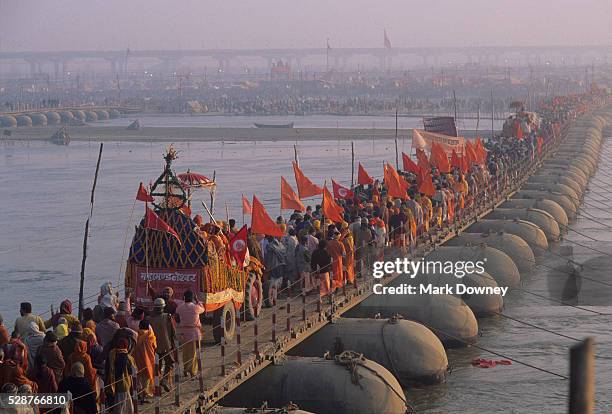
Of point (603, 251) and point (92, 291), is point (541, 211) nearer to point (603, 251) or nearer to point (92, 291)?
point (603, 251)

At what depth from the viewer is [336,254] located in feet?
63.4

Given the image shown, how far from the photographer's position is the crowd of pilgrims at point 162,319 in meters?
11.3

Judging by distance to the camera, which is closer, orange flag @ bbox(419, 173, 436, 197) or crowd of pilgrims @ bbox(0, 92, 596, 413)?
crowd of pilgrims @ bbox(0, 92, 596, 413)

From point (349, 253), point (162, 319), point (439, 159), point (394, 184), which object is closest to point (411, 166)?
point (439, 159)

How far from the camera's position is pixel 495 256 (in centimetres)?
3072

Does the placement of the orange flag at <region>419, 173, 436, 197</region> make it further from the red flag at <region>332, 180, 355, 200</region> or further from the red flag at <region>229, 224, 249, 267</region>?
the red flag at <region>229, 224, 249, 267</region>

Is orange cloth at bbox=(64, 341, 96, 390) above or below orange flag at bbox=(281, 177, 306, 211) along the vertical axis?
below

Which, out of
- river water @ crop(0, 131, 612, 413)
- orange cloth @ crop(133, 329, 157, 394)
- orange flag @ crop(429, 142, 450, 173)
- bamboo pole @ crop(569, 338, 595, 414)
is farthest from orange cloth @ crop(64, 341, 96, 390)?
orange flag @ crop(429, 142, 450, 173)

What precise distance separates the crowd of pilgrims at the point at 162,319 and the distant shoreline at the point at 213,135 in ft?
249

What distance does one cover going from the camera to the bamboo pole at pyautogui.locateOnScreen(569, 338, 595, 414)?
13.9ft

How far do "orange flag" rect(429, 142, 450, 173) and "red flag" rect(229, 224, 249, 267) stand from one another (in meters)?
17.9

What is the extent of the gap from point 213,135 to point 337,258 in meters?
88.3

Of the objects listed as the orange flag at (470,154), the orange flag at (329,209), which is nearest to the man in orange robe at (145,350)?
the orange flag at (329,209)

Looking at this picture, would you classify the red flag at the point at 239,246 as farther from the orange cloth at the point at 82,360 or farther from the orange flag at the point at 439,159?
the orange flag at the point at 439,159
